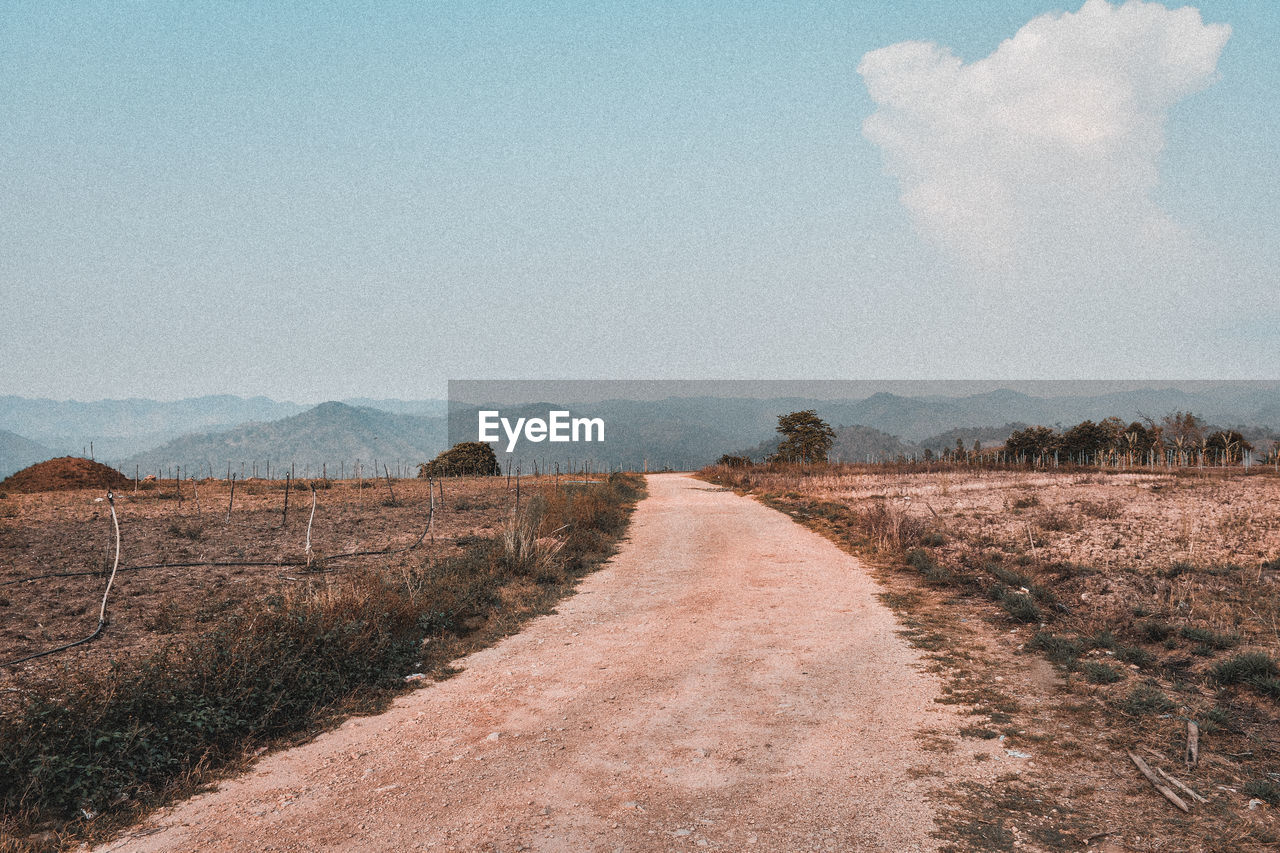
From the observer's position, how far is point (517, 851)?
4.22 meters

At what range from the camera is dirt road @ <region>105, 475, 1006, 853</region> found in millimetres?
4492

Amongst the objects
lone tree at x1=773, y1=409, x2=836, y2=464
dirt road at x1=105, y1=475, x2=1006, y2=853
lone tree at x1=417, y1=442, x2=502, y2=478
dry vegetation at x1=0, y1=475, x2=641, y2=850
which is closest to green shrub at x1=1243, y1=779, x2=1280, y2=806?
dirt road at x1=105, y1=475, x2=1006, y2=853

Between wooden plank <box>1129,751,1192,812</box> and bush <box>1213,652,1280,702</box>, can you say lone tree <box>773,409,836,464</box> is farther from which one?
wooden plank <box>1129,751,1192,812</box>

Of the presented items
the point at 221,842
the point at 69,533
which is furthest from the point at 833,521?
the point at 69,533

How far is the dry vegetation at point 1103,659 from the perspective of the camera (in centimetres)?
455

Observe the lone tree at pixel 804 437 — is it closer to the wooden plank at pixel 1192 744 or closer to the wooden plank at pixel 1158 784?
the wooden plank at pixel 1192 744

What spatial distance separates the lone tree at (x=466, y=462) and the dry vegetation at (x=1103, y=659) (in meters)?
49.9

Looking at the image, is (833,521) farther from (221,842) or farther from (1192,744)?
(221,842)

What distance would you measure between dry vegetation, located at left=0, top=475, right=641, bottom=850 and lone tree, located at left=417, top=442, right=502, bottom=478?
41683mm

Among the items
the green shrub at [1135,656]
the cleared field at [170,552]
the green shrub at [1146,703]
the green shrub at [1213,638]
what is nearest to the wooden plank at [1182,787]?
the green shrub at [1146,703]

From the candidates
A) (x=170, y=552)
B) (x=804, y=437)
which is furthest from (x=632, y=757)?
(x=804, y=437)

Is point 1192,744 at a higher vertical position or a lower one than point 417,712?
higher

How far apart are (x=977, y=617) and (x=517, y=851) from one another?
8.35 m

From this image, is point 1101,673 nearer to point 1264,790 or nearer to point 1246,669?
point 1246,669
